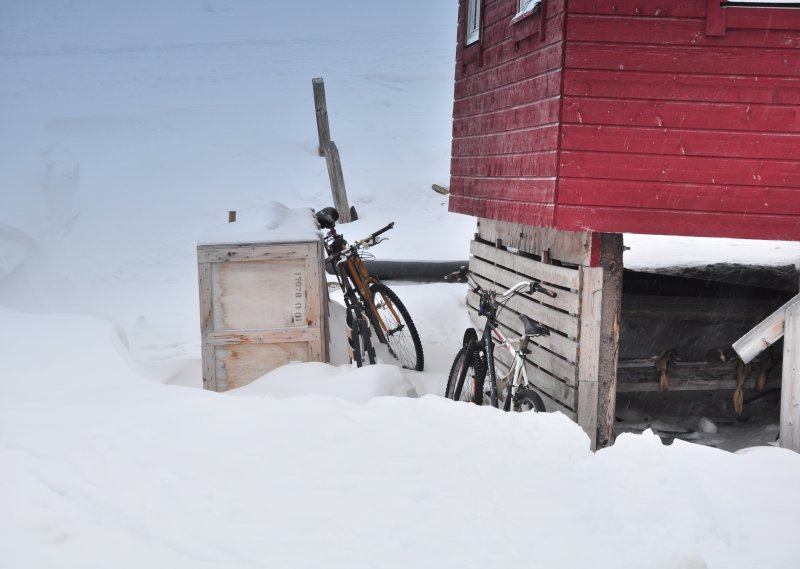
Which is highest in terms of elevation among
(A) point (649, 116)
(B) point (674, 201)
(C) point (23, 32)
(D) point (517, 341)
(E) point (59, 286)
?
(C) point (23, 32)

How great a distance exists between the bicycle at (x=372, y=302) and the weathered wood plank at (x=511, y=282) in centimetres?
107

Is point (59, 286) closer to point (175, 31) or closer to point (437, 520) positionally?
point (437, 520)

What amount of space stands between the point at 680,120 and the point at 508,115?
1.98 metres

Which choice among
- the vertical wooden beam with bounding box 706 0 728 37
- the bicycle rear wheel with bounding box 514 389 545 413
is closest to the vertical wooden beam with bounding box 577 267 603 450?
the bicycle rear wheel with bounding box 514 389 545 413

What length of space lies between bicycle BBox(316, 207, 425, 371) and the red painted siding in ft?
7.53

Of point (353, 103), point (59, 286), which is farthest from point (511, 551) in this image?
point (353, 103)

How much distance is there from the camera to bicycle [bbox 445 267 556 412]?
5.79 meters

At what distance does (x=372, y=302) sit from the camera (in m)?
8.43

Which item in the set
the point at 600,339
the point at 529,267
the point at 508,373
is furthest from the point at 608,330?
the point at 529,267

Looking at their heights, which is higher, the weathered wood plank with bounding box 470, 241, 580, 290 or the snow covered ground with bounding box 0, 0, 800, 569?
the weathered wood plank with bounding box 470, 241, 580, 290

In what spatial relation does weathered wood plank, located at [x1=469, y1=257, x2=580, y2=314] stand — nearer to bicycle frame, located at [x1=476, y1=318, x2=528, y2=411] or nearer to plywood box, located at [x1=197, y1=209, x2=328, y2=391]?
bicycle frame, located at [x1=476, y1=318, x2=528, y2=411]

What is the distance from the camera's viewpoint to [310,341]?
7.41 meters

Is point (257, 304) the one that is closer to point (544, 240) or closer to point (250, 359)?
point (250, 359)

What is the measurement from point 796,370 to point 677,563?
3088mm
